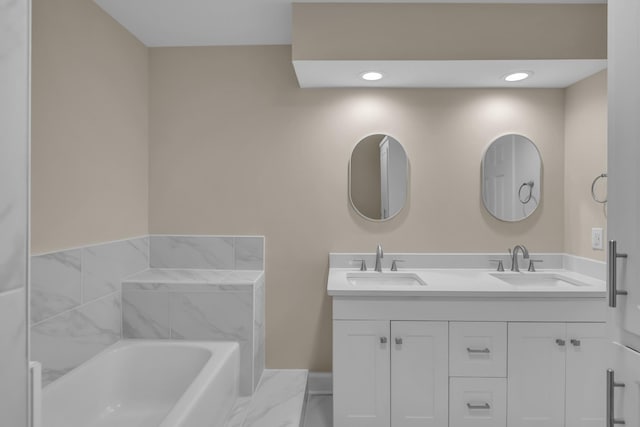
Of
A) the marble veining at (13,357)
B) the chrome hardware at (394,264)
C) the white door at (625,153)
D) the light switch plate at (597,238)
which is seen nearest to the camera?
the marble veining at (13,357)

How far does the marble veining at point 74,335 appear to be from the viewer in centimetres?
189

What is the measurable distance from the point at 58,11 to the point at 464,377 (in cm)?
274

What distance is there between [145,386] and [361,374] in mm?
1184

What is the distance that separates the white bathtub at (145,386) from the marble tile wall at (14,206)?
125cm

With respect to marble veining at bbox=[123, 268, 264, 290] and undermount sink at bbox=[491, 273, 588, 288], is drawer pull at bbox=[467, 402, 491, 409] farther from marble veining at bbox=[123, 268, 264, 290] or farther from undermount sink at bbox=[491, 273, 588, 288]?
marble veining at bbox=[123, 268, 264, 290]

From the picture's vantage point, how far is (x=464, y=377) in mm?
2283

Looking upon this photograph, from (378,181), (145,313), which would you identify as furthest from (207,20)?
(145,313)

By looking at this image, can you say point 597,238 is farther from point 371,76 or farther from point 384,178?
point 371,76

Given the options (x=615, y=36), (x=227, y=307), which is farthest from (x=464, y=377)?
(x=615, y=36)

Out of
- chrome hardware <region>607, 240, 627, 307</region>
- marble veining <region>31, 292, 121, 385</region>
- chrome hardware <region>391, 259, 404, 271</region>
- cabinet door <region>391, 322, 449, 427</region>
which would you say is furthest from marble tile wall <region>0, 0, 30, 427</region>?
chrome hardware <region>391, 259, 404, 271</region>

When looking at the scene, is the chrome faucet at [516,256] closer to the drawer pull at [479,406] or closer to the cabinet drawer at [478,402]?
the cabinet drawer at [478,402]

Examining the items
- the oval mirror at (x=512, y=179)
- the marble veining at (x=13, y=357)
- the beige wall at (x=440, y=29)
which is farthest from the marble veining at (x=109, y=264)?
the oval mirror at (x=512, y=179)

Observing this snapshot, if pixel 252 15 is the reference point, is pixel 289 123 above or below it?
below

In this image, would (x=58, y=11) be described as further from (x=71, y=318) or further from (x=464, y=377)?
(x=464, y=377)
